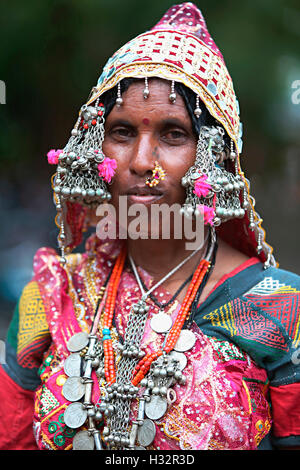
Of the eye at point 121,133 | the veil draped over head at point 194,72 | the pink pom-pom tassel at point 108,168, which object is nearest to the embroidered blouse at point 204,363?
the veil draped over head at point 194,72

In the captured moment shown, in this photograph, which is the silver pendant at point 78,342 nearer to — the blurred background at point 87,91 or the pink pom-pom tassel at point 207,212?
the pink pom-pom tassel at point 207,212

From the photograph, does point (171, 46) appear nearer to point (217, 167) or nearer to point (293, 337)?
point (217, 167)

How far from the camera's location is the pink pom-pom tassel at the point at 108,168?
2158 millimetres

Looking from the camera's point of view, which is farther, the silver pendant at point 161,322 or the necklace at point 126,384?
the silver pendant at point 161,322

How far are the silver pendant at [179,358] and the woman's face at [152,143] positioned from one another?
0.60 meters

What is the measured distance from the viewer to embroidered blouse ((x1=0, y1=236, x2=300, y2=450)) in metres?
1.98

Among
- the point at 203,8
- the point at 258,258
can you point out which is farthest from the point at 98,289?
the point at 203,8

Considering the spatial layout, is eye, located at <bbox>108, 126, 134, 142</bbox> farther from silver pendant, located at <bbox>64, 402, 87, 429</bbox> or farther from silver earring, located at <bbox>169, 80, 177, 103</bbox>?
silver pendant, located at <bbox>64, 402, 87, 429</bbox>

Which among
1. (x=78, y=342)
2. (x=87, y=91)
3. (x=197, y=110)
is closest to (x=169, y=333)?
(x=78, y=342)

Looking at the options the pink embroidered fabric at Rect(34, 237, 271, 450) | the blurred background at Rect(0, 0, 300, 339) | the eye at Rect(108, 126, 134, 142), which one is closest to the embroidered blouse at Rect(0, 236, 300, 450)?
the pink embroidered fabric at Rect(34, 237, 271, 450)

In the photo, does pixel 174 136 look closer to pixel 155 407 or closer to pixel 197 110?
pixel 197 110

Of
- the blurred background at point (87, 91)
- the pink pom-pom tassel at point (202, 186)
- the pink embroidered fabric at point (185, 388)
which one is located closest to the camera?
the pink embroidered fabric at point (185, 388)

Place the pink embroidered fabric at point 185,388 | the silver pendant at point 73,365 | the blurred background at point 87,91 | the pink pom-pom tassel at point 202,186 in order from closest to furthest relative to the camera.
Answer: the pink embroidered fabric at point 185,388, the pink pom-pom tassel at point 202,186, the silver pendant at point 73,365, the blurred background at point 87,91

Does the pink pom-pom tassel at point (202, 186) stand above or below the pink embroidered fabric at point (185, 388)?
above
